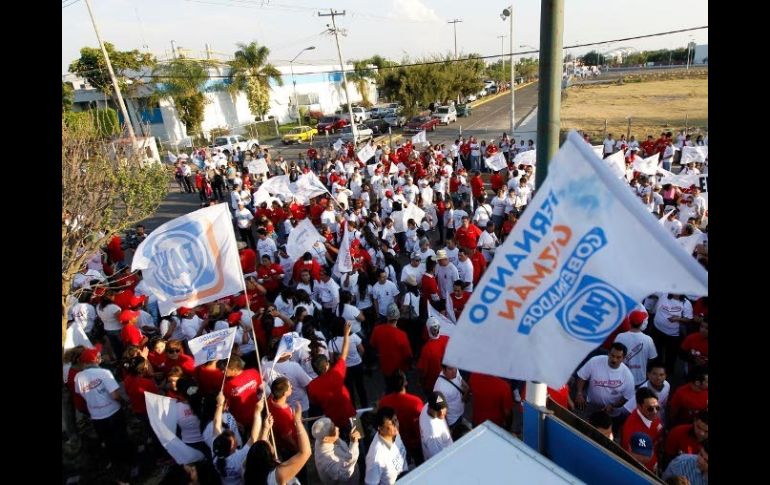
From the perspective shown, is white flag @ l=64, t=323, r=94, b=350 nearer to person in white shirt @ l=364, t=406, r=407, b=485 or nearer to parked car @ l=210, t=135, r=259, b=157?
person in white shirt @ l=364, t=406, r=407, b=485

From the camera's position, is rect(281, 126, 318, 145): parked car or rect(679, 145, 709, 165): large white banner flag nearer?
rect(679, 145, 709, 165): large white banner flag

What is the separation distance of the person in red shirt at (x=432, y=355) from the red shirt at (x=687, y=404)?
7.50ft

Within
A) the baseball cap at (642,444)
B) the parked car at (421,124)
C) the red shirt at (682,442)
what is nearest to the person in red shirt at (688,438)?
the red shirt at (682,442)

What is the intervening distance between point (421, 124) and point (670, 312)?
33184mm

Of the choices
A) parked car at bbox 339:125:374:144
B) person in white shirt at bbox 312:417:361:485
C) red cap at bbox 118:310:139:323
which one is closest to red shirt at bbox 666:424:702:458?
person in white shirt at bbox 312:417:361:485

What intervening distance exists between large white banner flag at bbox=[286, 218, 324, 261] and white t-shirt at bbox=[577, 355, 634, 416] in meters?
4.78

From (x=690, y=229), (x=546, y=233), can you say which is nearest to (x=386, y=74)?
(x=690, y=229)

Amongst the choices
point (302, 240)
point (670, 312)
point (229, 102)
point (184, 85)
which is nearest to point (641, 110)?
point (184, 85)

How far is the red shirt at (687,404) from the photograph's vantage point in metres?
4.45

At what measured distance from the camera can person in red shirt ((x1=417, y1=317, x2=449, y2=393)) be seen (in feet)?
18.2

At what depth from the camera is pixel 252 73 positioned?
42875mm

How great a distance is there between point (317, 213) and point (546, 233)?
32.0 ft
